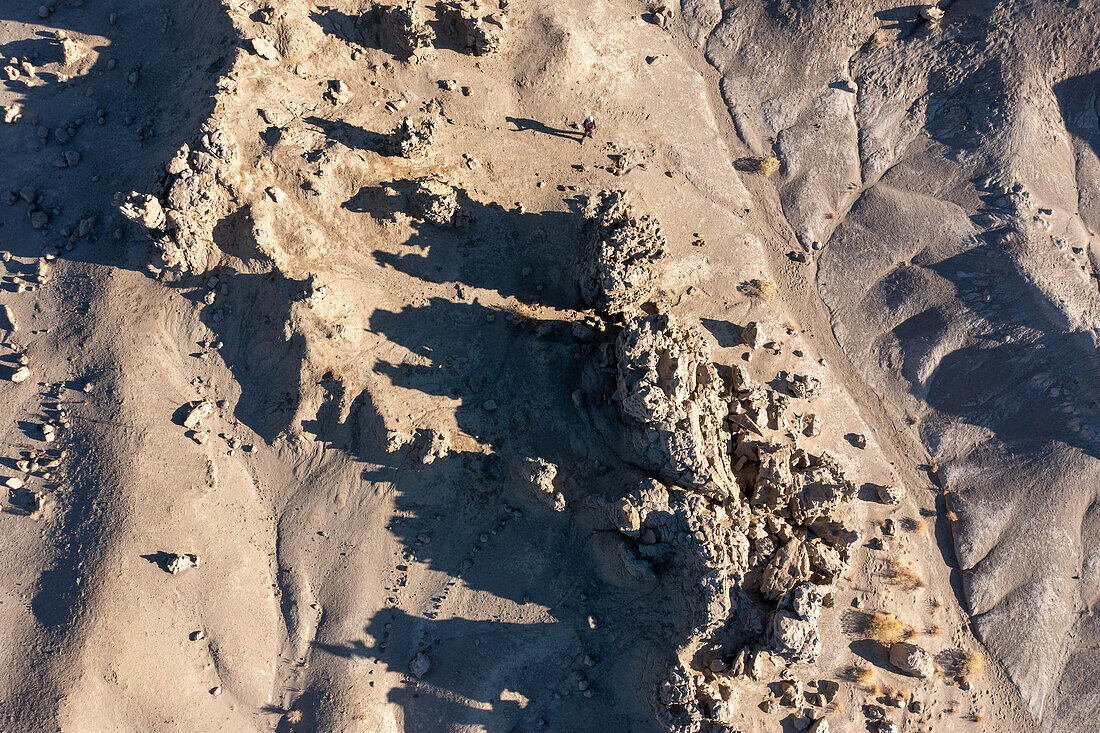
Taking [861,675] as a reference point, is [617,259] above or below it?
above

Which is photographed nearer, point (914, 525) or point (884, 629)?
point (884, 629)

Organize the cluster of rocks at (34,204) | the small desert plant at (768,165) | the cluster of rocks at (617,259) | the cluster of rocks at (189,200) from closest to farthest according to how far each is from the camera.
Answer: the cluster of rocks at (189,200), the cluster of rocks at (617,259), the cluster of rocks at (34,204), the small desert plant at (768,165)

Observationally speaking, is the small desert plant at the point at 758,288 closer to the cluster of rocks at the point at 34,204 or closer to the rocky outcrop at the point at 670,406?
the rocky outcrop at the point at 670,406

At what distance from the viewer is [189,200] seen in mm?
11680

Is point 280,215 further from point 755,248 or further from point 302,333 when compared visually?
point 755,248

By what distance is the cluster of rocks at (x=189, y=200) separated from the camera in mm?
11641

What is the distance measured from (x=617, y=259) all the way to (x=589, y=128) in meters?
4.23

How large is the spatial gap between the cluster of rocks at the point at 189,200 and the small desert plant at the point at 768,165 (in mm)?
13582

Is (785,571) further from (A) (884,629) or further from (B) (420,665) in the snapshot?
(B) (420,665)

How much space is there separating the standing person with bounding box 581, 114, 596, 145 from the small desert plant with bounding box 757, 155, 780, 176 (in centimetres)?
487

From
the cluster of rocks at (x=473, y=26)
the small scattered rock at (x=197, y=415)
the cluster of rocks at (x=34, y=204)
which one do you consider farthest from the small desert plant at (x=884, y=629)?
the cluster of rocks at (x=34, y=204)

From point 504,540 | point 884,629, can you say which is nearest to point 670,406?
point 504,540

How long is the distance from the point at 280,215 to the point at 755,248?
488 inches

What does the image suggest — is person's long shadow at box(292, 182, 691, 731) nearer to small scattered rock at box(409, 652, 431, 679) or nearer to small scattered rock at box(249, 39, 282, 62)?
small scattered rock at box(409, 652, 431, 679)
